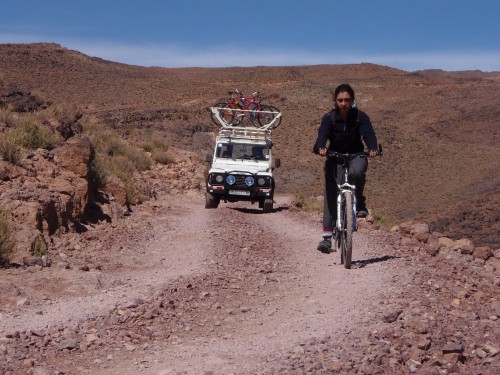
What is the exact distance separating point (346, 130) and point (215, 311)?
283 cm

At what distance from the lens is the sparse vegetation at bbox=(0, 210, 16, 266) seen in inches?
324

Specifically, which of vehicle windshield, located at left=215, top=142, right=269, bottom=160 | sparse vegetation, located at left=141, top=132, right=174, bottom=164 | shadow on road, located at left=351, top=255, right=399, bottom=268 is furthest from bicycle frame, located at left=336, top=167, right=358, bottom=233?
sparse vegetation, located at left=141, top=132, right=174, bottom=164

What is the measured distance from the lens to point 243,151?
18859 millimetres

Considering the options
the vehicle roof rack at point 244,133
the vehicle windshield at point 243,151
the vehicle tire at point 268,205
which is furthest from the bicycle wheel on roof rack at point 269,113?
the vehicle tire at point 268,205

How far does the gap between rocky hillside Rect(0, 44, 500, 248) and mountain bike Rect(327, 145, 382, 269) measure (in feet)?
32.4

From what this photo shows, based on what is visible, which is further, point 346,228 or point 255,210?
point 255,210

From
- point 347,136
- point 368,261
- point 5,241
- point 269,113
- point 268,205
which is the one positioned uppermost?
point 347,136

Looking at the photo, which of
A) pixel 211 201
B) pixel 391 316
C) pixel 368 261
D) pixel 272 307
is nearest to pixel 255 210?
pixel 211 201

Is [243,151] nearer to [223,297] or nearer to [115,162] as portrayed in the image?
[115,162]

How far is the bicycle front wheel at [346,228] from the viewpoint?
768 cm

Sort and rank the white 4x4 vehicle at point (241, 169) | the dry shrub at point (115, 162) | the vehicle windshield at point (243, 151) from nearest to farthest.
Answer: the dry shrub at point (115, 162)
the white 4x4 vehicle at point (241, 169)
the vehicle windshield at point (243, 151)

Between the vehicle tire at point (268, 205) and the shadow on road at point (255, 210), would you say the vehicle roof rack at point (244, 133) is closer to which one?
the vehicle tire at point (268, 205)

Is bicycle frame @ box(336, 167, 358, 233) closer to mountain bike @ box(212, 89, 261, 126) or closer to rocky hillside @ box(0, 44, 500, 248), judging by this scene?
rocky hillside @ box(0, 44, 500, 248)

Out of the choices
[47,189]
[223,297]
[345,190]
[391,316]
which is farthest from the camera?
[47,189]
